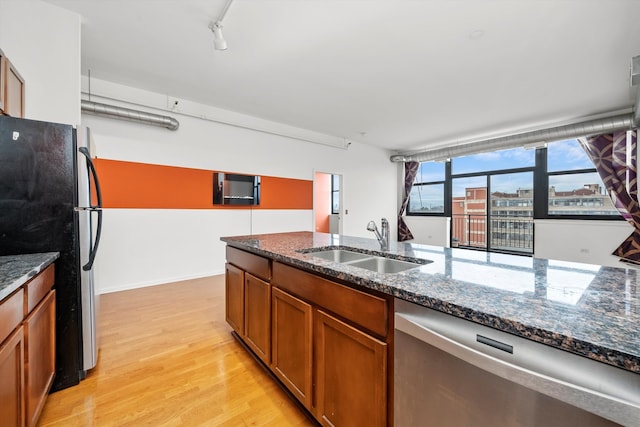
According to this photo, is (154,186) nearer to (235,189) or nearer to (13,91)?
(235,189)

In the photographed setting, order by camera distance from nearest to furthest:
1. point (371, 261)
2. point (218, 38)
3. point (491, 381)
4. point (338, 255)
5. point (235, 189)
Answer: point (491, 381), point (371, 261), point (338, 255), point (218, 38), point (235, 189)

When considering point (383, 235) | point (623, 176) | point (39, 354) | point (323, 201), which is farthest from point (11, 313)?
point (623, 176)

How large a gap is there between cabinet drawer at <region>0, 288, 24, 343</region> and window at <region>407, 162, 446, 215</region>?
7.61m

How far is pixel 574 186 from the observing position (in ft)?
17.0

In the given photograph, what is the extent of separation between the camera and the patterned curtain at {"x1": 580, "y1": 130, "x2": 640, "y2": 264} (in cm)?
437

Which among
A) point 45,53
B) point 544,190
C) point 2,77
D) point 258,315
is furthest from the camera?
point 544,190

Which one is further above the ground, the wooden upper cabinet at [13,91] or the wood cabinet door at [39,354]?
the wooden upper cabinet at [13,91]

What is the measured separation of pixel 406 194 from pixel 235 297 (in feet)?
21.4

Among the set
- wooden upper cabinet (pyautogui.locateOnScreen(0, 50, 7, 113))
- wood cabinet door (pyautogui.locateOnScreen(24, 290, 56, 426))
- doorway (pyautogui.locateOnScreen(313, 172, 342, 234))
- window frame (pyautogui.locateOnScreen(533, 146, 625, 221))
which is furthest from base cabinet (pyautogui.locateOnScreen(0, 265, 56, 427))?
window frame (pyautogui.locateOnScreen(533, 146, 625, 221))

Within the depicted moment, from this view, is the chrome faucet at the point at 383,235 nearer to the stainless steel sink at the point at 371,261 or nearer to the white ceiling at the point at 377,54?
the stainless steel sink at the point at 371,261

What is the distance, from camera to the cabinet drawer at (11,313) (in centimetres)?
107

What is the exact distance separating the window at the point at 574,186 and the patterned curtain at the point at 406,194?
2.94 metres

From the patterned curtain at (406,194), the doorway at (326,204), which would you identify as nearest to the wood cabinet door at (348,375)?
the doorway at (326,204)

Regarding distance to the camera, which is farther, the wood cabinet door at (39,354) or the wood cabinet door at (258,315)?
the wood cabinet door at (258,315)
